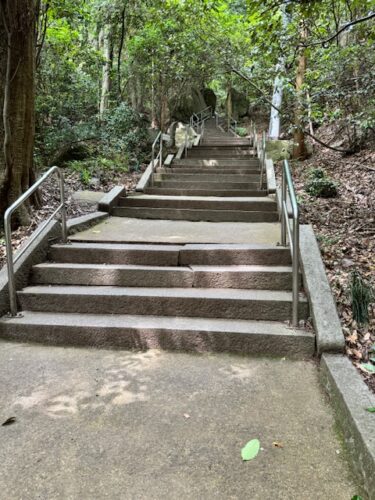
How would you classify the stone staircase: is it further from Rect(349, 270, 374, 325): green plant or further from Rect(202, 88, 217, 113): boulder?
Rect(202, 88, 217, 113): boulder

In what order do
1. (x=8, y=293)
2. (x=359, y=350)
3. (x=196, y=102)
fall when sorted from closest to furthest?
(x=359, y=350), (x=8, y=293), (x=196, y=102)

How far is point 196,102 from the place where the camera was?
839 inches

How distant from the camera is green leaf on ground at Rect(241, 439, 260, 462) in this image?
1.94 meters

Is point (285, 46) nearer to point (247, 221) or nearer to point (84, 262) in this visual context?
point (247, 221)

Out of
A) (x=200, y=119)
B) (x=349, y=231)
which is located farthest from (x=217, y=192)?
(x=200, y=119)

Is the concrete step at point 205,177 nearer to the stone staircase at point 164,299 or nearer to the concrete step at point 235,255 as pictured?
the stone staircase at point 164,299

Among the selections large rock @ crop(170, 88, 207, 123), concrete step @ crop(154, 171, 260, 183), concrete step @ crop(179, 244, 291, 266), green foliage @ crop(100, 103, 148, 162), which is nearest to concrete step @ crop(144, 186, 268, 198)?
concrete step @ crop(154, 171, 260, 183)

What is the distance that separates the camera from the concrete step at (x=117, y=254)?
12.8 ft

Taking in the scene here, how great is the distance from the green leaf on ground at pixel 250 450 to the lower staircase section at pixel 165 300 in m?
1.00

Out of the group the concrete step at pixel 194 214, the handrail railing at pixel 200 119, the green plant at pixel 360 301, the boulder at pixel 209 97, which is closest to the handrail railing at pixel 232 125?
the handrail railing at pixel 200 119

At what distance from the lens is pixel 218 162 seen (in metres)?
9.37

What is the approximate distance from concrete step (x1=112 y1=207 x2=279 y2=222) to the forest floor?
61cm

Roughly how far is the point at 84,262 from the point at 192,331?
1.58 meters

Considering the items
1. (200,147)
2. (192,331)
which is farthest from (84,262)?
(200,147)
